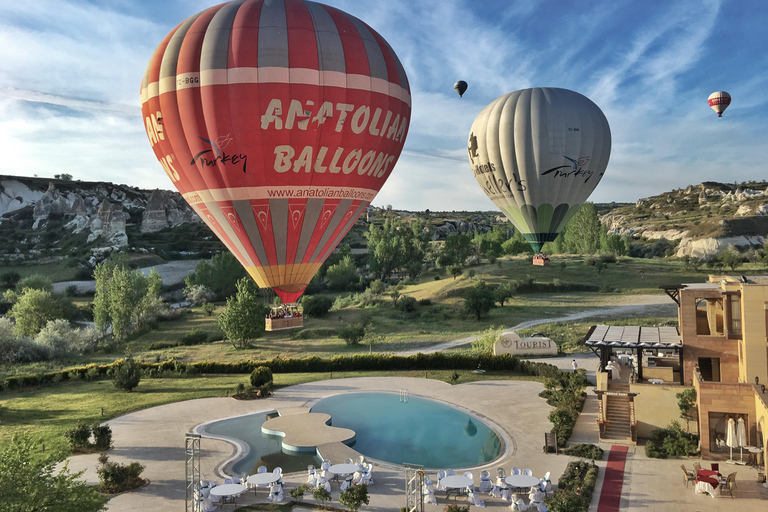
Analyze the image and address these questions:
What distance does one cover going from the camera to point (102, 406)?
103 ft

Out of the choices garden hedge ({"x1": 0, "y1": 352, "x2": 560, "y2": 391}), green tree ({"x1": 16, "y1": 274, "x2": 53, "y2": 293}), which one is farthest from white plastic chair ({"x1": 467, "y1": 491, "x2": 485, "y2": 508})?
green tree ({"x1": 16, "y1": 274, "x2": 53, "y2": 293})

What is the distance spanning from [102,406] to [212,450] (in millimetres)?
11835

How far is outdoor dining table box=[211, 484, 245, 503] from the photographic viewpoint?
59.6 feet

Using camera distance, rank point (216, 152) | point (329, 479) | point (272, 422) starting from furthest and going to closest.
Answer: point (272, 422) → point (216, 152) → point (329, 479)

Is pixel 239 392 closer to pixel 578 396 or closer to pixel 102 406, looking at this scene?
pixel 102 406

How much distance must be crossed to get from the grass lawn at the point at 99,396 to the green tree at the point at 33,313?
26.0m

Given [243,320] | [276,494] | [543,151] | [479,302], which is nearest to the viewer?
[276,494]

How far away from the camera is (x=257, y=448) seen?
80.0 feet

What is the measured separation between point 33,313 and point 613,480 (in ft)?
206

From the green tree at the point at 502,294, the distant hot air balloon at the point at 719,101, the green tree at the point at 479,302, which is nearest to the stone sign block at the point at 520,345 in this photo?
the green tree at the point at 479,302

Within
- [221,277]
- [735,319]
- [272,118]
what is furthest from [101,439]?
[221,277]

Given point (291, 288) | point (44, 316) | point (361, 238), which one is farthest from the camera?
point (361, 238)

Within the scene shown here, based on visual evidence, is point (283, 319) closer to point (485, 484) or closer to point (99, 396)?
point (485, 484)

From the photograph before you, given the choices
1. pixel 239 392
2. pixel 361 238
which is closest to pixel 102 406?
pixel 239 392
